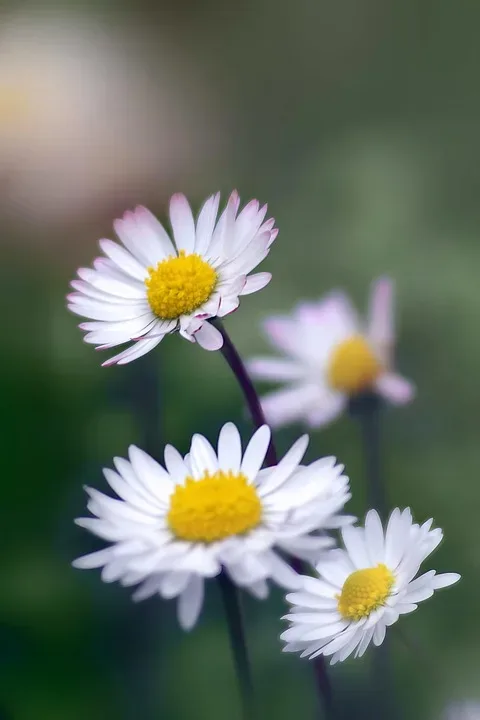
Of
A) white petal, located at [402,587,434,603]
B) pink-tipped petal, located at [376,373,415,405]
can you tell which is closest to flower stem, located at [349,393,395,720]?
pink-tipped petal, located at [376,373,415,405]

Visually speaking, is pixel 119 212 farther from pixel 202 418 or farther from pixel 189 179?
pixel 189 179

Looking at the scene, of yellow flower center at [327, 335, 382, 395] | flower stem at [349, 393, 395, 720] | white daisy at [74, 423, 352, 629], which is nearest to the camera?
white daisy at [74, 423, 352, 629]

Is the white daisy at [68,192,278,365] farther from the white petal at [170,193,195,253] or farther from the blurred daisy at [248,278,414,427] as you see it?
the blurred daisy at [248,278,414,427]

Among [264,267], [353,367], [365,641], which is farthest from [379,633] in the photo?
[264,267]

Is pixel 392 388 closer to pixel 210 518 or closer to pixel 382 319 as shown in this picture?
pixel 382 319

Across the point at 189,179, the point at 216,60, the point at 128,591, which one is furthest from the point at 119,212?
the point at 216,60
